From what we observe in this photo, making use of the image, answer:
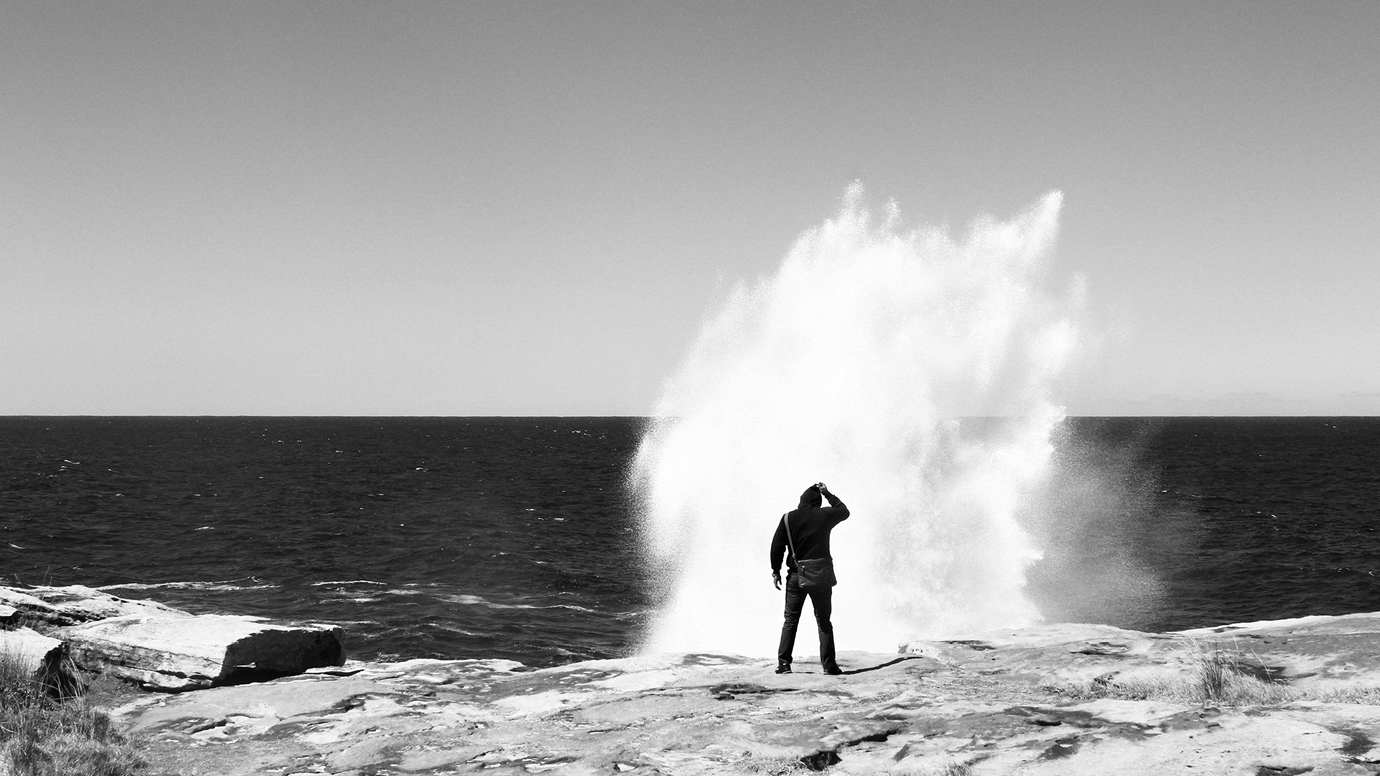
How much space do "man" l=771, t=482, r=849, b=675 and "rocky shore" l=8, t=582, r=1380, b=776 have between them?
15.0 inches

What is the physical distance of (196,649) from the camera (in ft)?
36.0

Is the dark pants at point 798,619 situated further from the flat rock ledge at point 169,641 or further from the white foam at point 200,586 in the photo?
the white foam at point 200,586

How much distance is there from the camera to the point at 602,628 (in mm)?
23312

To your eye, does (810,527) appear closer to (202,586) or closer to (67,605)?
(67,605)

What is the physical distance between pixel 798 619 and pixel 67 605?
9815 millimetres

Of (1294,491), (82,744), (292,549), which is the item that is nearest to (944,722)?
(82,744)

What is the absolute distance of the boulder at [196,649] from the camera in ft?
35.2

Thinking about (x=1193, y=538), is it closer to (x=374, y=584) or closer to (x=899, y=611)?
(x=899, y=611)

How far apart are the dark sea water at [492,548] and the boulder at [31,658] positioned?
4747 mm

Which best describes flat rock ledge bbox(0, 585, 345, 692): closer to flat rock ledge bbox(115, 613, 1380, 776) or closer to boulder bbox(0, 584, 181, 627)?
boulder bbox(0, 584, 181, 627)

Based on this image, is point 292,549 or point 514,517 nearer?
point 292,549

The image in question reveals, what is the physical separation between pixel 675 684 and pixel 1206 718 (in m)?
5.21

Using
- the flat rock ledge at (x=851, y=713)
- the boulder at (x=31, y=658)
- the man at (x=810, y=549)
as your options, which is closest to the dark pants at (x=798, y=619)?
the man at (x=810, y=549)

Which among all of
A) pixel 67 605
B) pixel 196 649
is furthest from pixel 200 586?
pixel 196 649
